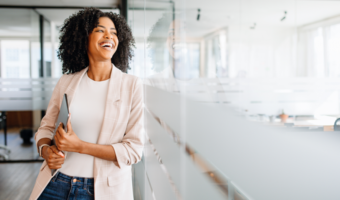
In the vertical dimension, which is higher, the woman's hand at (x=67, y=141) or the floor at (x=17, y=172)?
the woman's hand at (x=67, y=141)

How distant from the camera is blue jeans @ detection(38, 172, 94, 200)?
1097 millimetres

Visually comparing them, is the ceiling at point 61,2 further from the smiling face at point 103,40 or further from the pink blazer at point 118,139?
the pink blazer at point 118,139

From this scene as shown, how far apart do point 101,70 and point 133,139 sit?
A: 0.39 metres

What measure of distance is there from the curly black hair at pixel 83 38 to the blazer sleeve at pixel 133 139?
31 cm

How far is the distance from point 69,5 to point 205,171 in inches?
167

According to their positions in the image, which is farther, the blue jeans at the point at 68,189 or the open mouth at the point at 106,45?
the open mouth at the point at 106,45

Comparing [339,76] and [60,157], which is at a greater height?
[339,76]

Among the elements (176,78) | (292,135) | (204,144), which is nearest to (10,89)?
(176,78)

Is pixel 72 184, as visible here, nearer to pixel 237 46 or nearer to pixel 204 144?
pixel 204 144

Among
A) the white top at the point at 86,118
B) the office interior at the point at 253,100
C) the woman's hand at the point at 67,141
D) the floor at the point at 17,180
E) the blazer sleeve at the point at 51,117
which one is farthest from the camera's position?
the floor at the point at 17,180

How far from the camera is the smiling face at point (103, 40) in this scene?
122 cm

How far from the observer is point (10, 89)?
13.4 ft

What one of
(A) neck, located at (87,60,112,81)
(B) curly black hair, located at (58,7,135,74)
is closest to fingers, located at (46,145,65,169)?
(A) neck, located at (87,60,112,81)

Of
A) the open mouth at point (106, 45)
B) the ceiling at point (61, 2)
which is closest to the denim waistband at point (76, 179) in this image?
the open mouth at point (106, 45)
